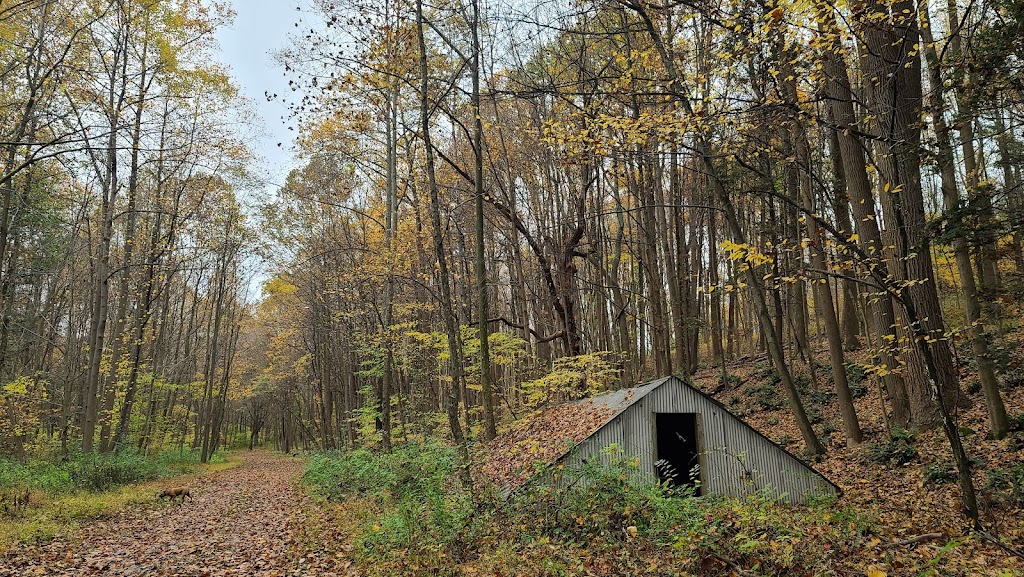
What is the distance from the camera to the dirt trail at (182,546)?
617cm

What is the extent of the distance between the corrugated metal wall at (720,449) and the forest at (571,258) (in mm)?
829

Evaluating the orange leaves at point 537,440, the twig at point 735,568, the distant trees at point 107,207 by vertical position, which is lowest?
the twig at point 735,568

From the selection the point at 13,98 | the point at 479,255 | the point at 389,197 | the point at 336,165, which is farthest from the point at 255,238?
the point at 479,255

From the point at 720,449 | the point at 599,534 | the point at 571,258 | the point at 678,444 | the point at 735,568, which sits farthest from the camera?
the point at 571,258

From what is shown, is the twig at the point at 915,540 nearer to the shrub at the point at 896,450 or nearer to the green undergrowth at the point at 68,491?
the shrub at the point at 896,450

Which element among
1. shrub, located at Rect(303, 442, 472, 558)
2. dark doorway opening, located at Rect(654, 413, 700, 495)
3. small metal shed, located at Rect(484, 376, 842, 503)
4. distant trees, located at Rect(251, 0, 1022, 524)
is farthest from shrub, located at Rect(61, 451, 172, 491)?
dark doorway opening, located at Rect(654, 413, 700, 495)

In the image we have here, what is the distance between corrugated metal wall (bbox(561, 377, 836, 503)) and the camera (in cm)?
834

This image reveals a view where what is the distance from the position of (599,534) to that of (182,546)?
5.75 metres

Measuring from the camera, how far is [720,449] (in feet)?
28.3

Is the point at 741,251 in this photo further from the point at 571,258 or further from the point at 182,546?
the point at 571,258

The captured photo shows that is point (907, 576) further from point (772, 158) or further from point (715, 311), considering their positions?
point (715, 311)

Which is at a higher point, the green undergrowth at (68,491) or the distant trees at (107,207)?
the distant trees at (107,207)

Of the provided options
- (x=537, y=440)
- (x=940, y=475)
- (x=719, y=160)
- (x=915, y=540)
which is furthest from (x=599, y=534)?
(x=719, y=160)

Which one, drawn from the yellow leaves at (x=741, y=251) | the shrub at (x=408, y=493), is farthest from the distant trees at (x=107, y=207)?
the yellow leaves at (x=741, y=251)
